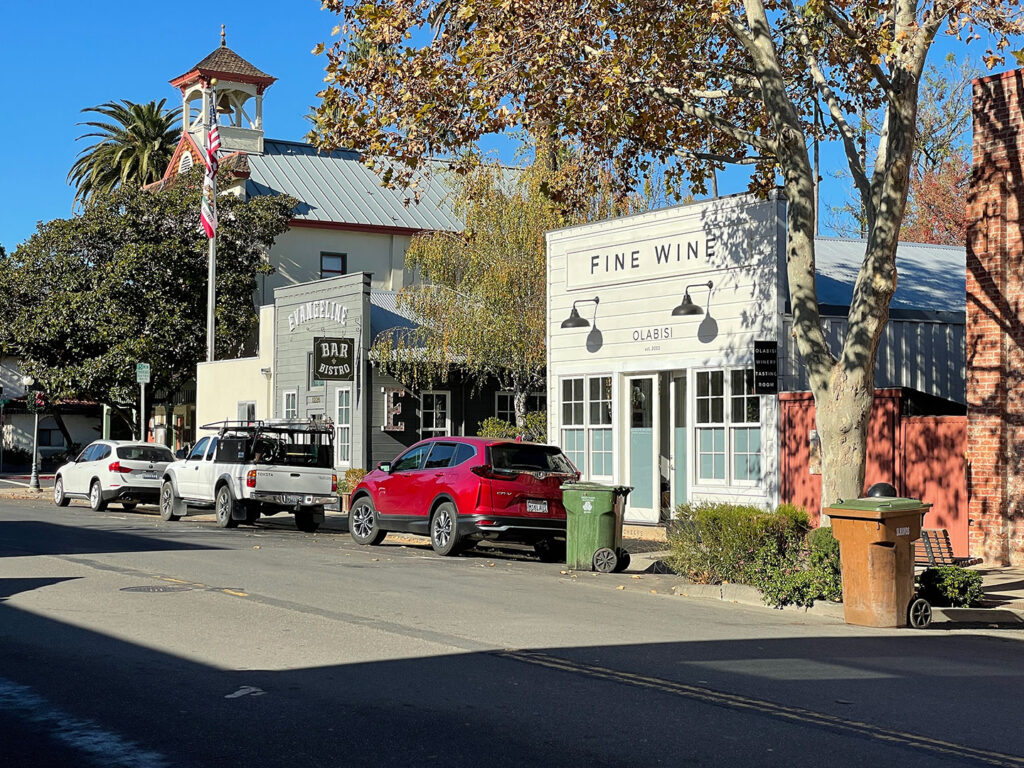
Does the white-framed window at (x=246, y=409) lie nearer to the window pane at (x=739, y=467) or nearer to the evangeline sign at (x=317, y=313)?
the evangeline sign at (x=317, y=313)

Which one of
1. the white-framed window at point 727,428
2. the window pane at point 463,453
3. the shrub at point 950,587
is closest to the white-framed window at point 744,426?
the white-framed window at point 727,428

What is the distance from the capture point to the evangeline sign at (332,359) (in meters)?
29.2

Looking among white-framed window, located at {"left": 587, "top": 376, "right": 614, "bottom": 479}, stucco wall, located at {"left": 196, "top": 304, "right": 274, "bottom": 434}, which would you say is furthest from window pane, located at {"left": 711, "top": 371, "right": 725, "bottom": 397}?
stucco wall, located at {"left": 196, "top": 304, "right": 274, "bottom": 434}

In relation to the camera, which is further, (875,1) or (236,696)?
(875,1)

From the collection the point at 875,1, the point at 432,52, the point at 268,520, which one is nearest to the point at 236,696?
the point at 432,52

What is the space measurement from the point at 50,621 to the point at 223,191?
3419cm

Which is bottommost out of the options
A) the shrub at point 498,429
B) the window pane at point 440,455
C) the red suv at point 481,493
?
the red suv at point 481,493

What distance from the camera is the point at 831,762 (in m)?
6.35

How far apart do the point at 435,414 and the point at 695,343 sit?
1241cm

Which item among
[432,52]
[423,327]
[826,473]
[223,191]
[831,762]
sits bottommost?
[831,762]

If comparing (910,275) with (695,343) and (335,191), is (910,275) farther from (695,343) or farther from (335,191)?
(335,191)

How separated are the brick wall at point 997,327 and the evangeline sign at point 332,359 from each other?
53.2 feet

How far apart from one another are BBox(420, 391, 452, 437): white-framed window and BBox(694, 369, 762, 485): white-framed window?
12107 mm

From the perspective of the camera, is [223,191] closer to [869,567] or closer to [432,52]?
[432,52]
